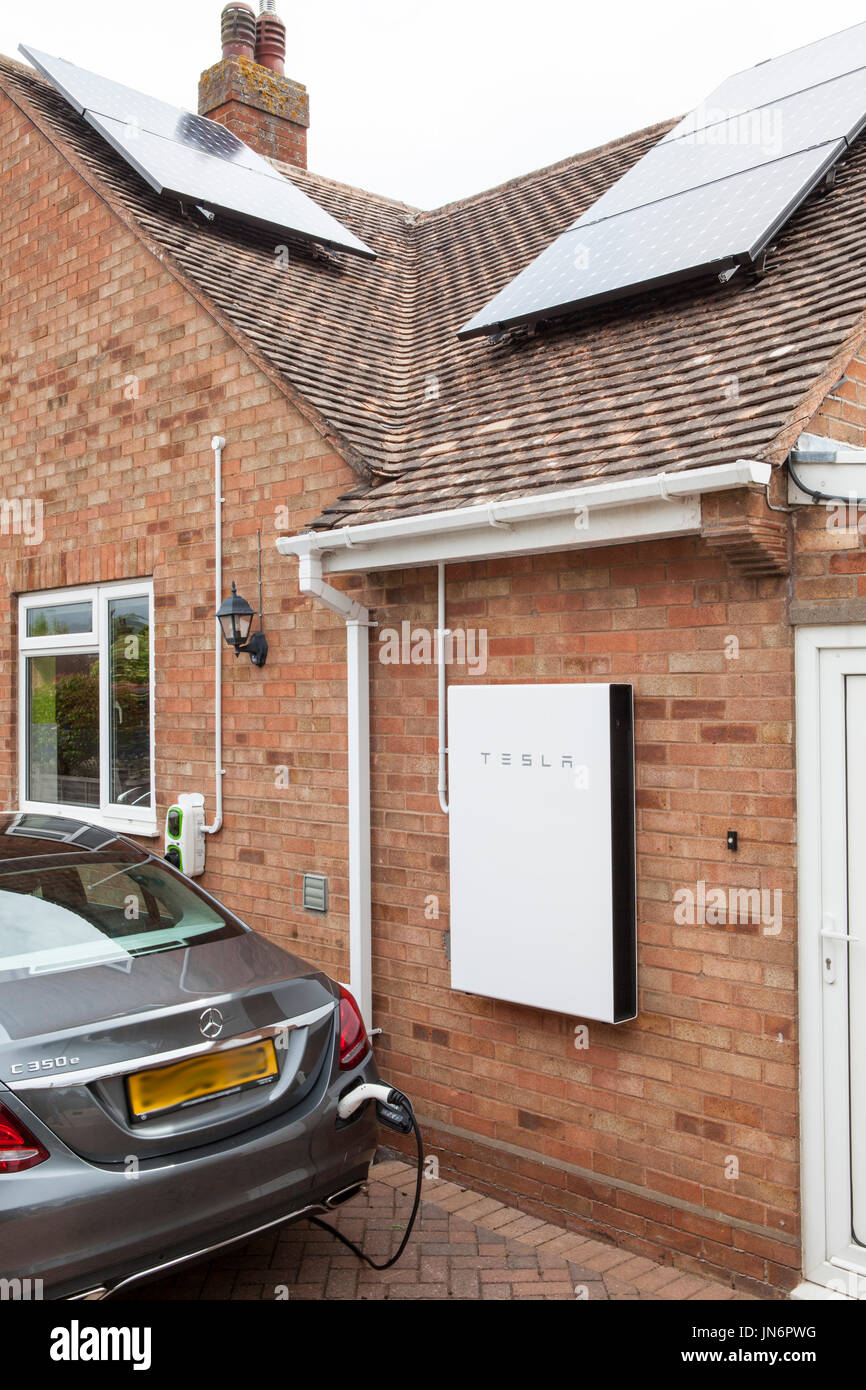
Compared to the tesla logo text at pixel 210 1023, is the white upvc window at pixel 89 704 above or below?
above

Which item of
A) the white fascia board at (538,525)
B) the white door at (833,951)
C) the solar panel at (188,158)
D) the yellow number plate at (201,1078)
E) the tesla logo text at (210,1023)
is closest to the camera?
the yellow number plate at (201,1078)

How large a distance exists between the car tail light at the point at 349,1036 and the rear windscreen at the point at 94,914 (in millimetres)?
539

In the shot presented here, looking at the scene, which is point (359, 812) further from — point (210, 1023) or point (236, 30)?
point (236, 30)

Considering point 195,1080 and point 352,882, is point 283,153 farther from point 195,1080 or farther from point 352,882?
point 195,1080

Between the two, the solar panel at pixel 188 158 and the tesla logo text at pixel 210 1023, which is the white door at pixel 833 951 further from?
the solar panel at pixel 188 158

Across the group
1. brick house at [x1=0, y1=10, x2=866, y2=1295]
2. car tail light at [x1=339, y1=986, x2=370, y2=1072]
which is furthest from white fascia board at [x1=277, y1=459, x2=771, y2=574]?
car tail light at [x1=339, y1=986, x2=370, y2=1072]

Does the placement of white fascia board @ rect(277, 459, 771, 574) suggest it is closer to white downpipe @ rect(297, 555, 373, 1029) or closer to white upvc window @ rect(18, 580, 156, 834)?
white downpipe @ rect(297, 555, 373, 1029)

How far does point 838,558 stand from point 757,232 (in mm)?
2278

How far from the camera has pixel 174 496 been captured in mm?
6910

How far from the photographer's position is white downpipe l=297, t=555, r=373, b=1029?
5512 mm

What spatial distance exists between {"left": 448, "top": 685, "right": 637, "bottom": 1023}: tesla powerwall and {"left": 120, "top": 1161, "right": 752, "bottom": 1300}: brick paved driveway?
896 mm

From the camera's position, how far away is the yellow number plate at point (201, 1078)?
11.0ft

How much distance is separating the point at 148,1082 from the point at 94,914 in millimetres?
892
